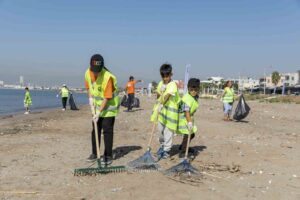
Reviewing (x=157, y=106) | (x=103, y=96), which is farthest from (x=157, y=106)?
(x=103, y=96)

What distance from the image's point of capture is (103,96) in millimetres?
7895

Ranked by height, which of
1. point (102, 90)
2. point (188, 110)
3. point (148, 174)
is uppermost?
point (102, 90)

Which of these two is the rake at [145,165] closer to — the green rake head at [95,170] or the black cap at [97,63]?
the green rake head at [95,170]

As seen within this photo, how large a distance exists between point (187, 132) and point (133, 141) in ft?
9.11

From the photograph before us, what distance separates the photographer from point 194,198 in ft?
19.3

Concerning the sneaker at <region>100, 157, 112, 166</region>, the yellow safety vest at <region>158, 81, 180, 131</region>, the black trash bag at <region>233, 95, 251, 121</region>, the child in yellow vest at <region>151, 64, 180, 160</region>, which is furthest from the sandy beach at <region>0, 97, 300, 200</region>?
the black trash bag at <region>233, 95, 251, 121</region>

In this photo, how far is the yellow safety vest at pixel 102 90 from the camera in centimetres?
783

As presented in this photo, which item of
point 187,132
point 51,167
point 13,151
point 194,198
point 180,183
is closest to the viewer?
point 194,198

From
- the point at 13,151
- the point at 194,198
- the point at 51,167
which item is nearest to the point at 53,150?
the point at 13,151

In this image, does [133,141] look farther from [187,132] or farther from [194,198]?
[194,198]

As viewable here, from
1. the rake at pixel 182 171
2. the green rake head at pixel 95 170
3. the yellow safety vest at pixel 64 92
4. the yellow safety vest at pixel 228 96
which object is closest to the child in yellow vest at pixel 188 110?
the rake at pixel 182 171

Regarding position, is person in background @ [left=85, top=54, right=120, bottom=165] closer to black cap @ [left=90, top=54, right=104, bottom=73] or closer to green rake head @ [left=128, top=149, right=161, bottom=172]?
black cap @ [left=90, top=54, right=104, bottom=73]

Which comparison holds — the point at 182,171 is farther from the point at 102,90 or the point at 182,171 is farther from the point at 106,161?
the point at 102,90

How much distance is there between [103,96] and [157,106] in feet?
4.28
